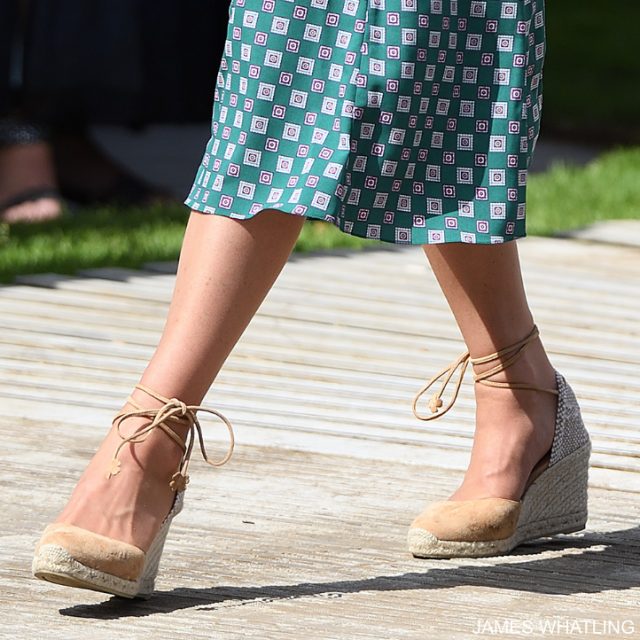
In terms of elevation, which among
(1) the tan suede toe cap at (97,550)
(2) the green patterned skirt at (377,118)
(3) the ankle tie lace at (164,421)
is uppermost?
(2) the green patterned skirt at (377,118)

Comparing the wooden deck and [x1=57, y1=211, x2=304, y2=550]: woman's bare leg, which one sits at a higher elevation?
[x1=57, y1=211, x2=304, y2=550]: woman's bare leg

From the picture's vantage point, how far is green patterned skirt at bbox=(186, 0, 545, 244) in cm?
215

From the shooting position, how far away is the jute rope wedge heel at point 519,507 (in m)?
2.34

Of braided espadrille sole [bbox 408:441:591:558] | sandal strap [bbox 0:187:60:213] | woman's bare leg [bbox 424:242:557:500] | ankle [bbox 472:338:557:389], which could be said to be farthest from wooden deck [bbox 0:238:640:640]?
sandal strap [bbox 0:187:60:213]

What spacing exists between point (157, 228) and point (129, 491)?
397cm

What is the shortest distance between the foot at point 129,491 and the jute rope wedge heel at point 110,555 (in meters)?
0.01

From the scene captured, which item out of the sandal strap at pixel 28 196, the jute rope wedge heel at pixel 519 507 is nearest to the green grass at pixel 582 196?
the sandal strap at pixel 28 196

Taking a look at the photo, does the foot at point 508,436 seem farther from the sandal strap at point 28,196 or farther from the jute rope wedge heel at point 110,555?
the sandal strap at point 28,196

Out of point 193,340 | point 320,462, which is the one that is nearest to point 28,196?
point 320,462

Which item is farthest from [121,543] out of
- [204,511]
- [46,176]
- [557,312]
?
[46,176]

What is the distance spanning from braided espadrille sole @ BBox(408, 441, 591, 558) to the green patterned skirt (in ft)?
1.43

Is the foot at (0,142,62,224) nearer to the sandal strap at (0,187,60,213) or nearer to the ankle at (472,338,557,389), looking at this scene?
the sandal strap at (0,187,60,213)

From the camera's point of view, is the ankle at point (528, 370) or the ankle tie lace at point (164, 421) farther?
the ankle at point (528, 370)

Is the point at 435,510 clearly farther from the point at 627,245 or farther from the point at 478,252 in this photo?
the point at 627,245
